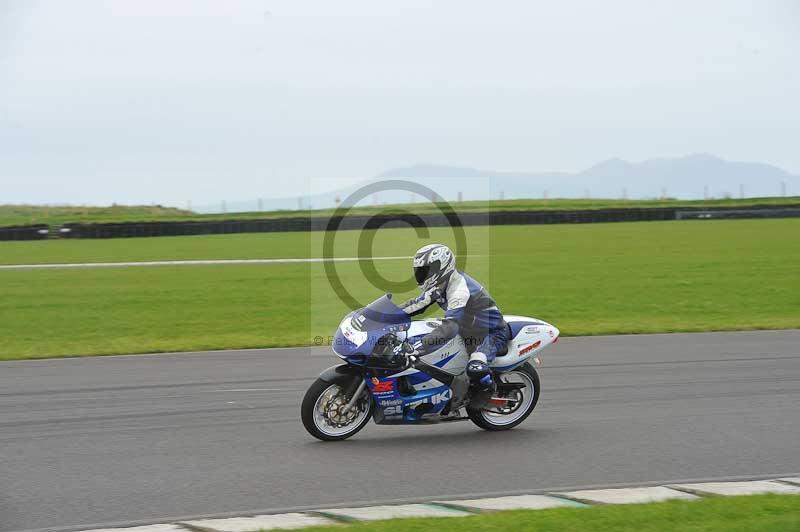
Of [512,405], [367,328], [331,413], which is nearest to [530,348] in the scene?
[512,405]

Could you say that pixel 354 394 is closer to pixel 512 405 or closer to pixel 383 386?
pixel 383 386

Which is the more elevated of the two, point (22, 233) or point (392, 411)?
point (22, 233)

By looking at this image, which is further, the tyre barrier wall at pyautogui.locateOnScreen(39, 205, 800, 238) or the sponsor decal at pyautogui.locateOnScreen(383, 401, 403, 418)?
the tyre barrier wall at pyautogui.locateOnScreen(39, 205, 800, 238)

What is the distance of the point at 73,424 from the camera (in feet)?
31.7

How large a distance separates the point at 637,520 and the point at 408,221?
4205cm

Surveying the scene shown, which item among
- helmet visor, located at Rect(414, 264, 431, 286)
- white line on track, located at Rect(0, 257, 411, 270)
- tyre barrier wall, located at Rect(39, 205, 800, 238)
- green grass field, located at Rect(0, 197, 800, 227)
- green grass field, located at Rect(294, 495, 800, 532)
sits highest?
green grass field, located at Rect(0, 197, 800, 227)

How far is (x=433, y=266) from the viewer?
8.95m

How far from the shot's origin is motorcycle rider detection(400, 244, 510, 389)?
8.98 meters

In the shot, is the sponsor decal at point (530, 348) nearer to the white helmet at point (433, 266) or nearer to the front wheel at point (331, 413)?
the white helmet at point (433, 266)

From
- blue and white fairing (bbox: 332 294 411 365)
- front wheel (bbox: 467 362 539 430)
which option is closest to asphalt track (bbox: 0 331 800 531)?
front wheel (bbox: 467 362 539 430)

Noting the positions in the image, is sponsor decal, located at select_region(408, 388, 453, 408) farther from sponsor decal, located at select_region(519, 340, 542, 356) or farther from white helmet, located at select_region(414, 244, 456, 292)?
white helmet, located at select_region(414, 244, 456, 292)

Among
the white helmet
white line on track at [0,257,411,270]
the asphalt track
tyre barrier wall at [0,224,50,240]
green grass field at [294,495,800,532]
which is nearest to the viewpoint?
green grass field at [294,495,800,532]

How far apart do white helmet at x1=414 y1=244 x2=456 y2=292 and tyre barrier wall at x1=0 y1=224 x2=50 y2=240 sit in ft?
125

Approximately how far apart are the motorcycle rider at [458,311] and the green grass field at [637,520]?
2809 mm
